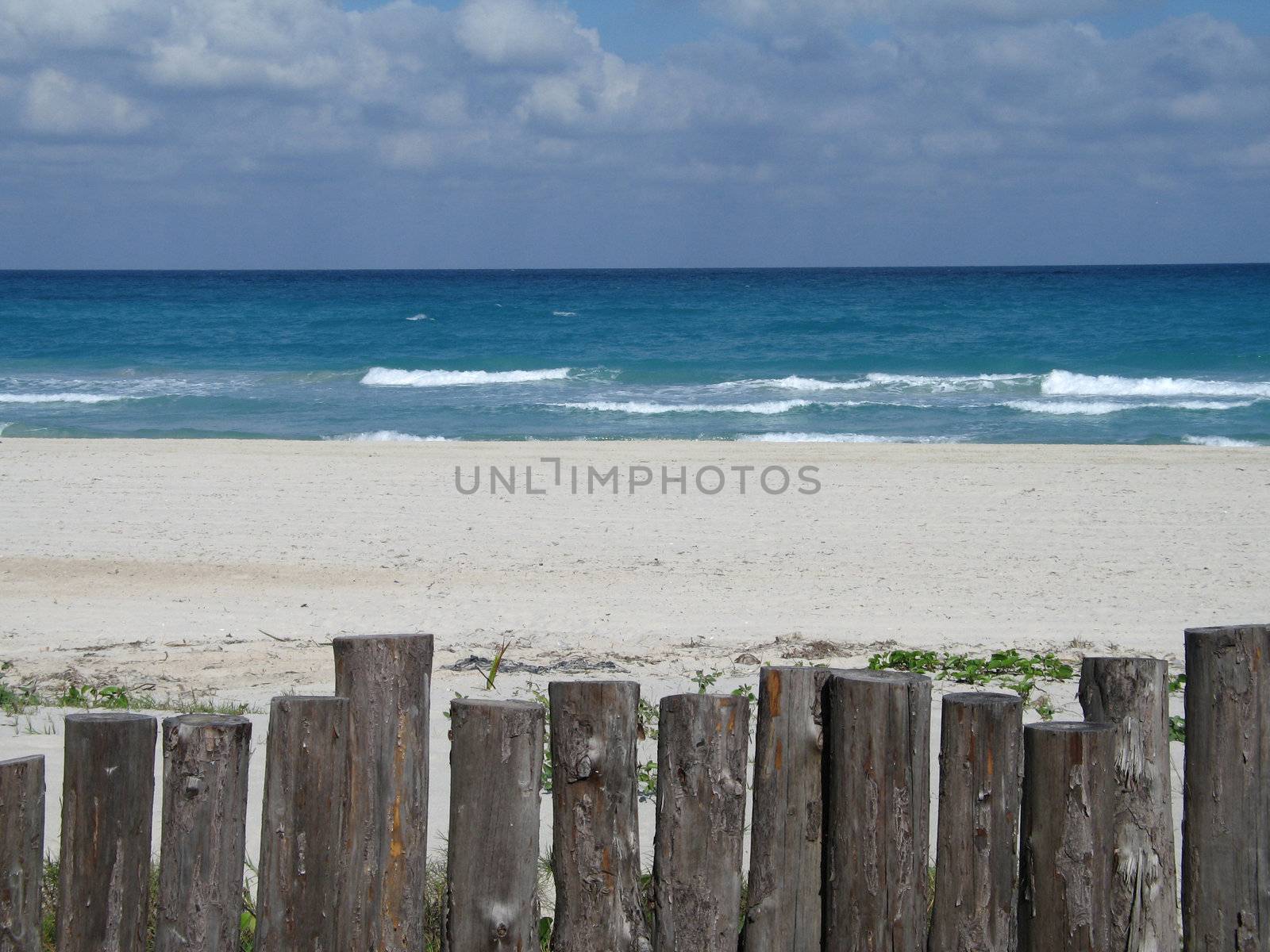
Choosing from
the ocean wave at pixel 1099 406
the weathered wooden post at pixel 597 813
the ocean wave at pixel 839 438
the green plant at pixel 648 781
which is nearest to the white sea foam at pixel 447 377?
the ocean wave at pixel 839 438

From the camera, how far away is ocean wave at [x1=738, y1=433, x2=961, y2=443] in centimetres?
1812

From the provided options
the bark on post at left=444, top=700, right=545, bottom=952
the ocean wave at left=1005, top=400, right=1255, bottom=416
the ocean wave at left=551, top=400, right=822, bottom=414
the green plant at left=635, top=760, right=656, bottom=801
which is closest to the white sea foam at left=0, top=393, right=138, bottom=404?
the ocean wave at left=551, top=400, right=822, bottom=414

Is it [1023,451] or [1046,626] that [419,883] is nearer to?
[1046,626]

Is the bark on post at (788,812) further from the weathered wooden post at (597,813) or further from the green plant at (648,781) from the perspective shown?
the green plant at (648,781)

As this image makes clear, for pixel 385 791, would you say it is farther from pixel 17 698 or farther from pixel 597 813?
pixel 17 698

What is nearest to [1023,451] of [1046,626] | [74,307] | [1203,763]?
[1046,626]

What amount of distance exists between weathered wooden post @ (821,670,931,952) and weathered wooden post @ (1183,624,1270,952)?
2.06 feet

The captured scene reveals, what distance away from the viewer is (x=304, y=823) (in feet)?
7.84

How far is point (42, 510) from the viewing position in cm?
1088

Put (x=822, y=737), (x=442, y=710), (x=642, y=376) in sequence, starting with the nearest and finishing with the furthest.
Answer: (x=822, y=737), (x=442, y=710), (x=642, y=376)

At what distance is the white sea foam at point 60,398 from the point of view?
76.9 ft

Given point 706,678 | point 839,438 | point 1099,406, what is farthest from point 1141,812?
point 1099,406

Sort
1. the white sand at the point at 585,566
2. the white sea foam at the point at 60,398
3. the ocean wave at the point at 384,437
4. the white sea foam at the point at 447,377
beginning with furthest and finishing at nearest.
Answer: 1. the white sea foam at the point at 447,377
2. the white sea foam at the point at 60,398
3. the ocean wave at the point at 384,437
4. the white sand at the point at 585,566

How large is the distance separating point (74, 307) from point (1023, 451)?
51784mm
